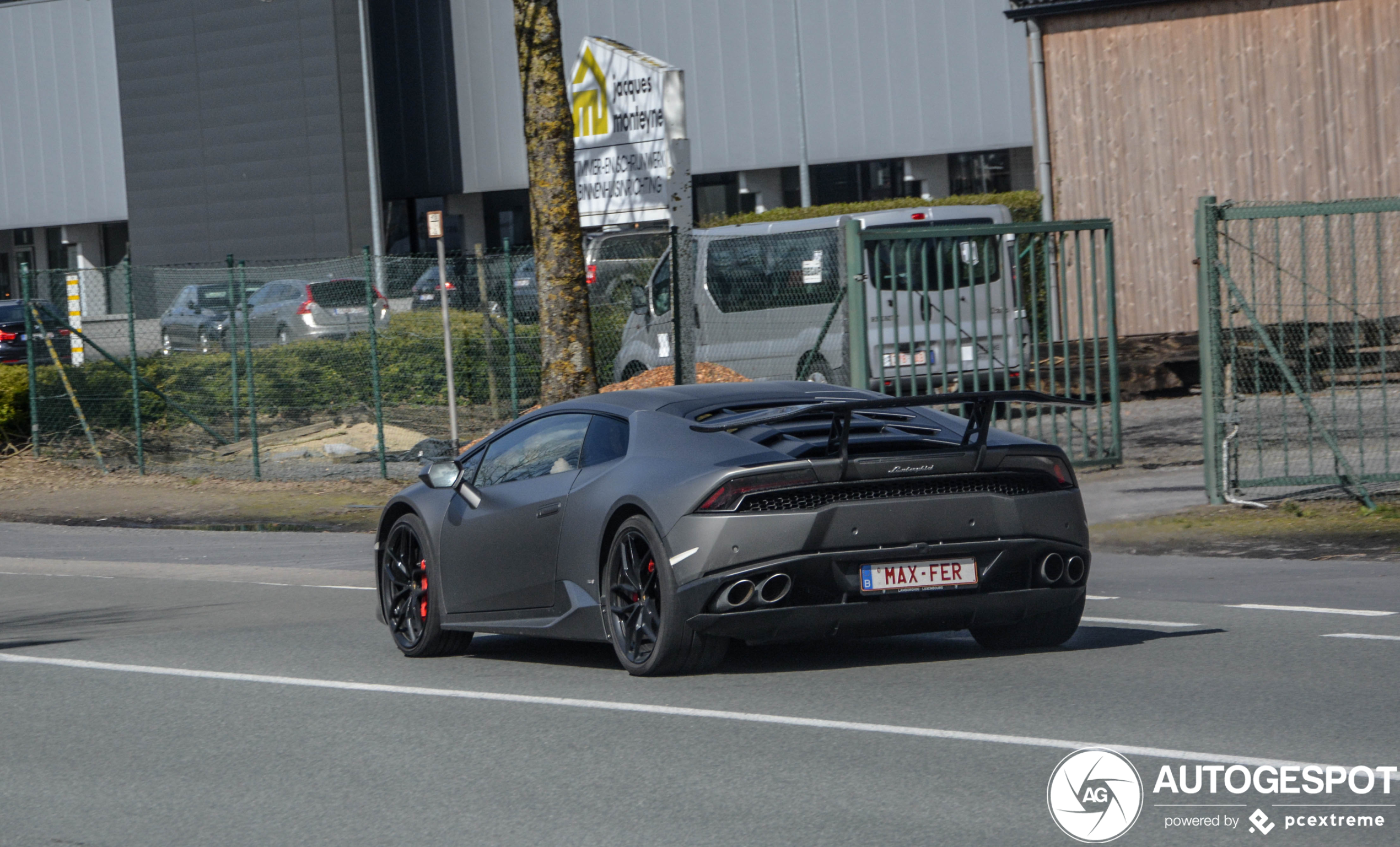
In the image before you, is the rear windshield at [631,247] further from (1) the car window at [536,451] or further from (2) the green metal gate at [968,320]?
(1) the car window at [536,451]

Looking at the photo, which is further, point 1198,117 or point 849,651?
point 1198,117

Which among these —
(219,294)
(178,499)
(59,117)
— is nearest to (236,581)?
(178,499)

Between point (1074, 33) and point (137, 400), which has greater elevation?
point (1074, 33)

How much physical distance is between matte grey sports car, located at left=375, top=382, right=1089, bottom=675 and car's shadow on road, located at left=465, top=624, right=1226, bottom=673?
0.22 m

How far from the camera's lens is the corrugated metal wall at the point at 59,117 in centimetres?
5338

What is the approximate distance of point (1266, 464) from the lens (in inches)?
547

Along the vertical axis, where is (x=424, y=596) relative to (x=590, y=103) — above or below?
below

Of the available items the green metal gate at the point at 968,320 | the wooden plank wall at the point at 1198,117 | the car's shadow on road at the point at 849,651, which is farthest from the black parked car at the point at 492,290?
the car's shadow on road at the point at 849,651

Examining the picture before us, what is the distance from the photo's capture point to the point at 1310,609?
9109mm

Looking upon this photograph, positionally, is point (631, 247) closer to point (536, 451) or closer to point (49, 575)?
point (49, 575)

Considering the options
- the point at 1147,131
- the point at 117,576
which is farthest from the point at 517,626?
the point at 1147,131

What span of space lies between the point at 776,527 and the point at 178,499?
41.4ft

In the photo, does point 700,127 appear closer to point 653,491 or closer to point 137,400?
point 137,400

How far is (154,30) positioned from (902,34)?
72.4 ft
